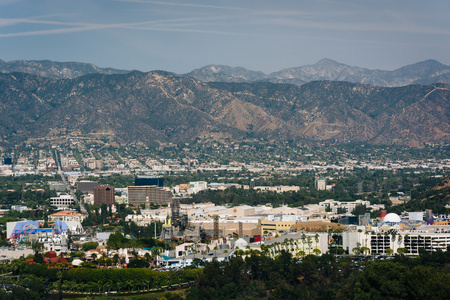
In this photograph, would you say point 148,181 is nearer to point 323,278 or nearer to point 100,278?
point 100,278

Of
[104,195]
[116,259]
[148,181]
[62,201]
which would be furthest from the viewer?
[148,181]

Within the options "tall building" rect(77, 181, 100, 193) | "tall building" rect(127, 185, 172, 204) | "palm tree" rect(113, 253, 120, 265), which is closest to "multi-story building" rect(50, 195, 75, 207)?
"tall building" rect(127, 185, 172, 204)

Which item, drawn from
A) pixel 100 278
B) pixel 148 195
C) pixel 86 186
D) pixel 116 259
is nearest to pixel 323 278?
pixel 100 278

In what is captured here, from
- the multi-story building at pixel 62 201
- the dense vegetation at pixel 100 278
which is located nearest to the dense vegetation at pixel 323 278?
the dense vegetation at pixel 100 278

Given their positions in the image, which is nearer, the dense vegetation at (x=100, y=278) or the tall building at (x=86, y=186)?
the dense vegetation at (x=100, y=278)

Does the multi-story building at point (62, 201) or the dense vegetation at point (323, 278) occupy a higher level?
the multi-story building at point (62, 201)

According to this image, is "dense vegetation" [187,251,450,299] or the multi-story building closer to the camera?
"dense vegetation" [187,251,450,299]

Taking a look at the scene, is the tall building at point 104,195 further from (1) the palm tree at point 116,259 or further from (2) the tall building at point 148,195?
(1) the palm tree at point 116,259

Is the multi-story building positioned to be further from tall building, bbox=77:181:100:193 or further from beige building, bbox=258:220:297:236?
beige building, bbox=258:220:297:236

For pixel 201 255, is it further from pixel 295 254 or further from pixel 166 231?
pixel 166 231
